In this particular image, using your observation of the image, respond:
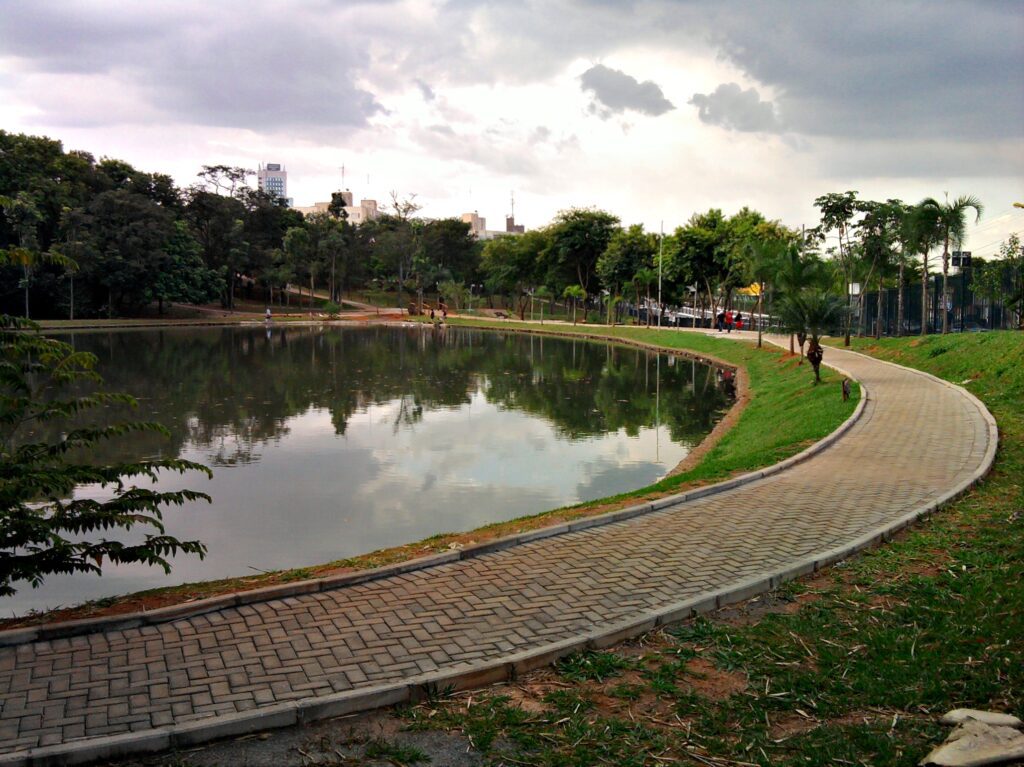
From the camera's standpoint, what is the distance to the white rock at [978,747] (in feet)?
13.0

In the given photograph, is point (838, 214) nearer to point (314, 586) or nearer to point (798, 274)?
point (798, 274)

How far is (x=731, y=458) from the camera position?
1316cm

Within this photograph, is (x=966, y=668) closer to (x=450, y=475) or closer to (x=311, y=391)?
(x=450, y=475)

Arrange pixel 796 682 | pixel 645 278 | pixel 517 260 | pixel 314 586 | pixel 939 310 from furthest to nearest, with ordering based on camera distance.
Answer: pixel 517 260 < pixel 645 278 < pixel 939 310 < pixel 314 586 < pixel 796 682

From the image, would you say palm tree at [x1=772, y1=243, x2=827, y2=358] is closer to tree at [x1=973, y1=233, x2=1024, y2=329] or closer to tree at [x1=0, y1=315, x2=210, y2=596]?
tree at [x1=973, y1=233, x2=1024, y2=329]

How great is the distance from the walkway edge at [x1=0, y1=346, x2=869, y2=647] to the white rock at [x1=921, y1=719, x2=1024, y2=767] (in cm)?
416

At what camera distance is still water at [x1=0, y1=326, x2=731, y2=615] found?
10.8 metres

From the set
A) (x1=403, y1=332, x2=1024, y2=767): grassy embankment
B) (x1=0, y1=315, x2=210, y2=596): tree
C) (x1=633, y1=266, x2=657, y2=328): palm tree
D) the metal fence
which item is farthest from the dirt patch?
(x1=633, y1=266, x2=657, y2=328): palm tree

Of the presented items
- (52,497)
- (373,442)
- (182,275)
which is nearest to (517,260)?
(182,275)

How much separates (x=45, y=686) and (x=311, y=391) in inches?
832

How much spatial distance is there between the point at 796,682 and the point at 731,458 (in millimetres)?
8421

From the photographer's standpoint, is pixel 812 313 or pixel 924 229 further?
pixel 924 229

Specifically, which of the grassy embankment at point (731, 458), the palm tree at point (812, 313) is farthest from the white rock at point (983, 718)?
the palm tree at point (812, 313)

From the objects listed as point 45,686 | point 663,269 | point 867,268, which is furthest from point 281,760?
point 663,269
